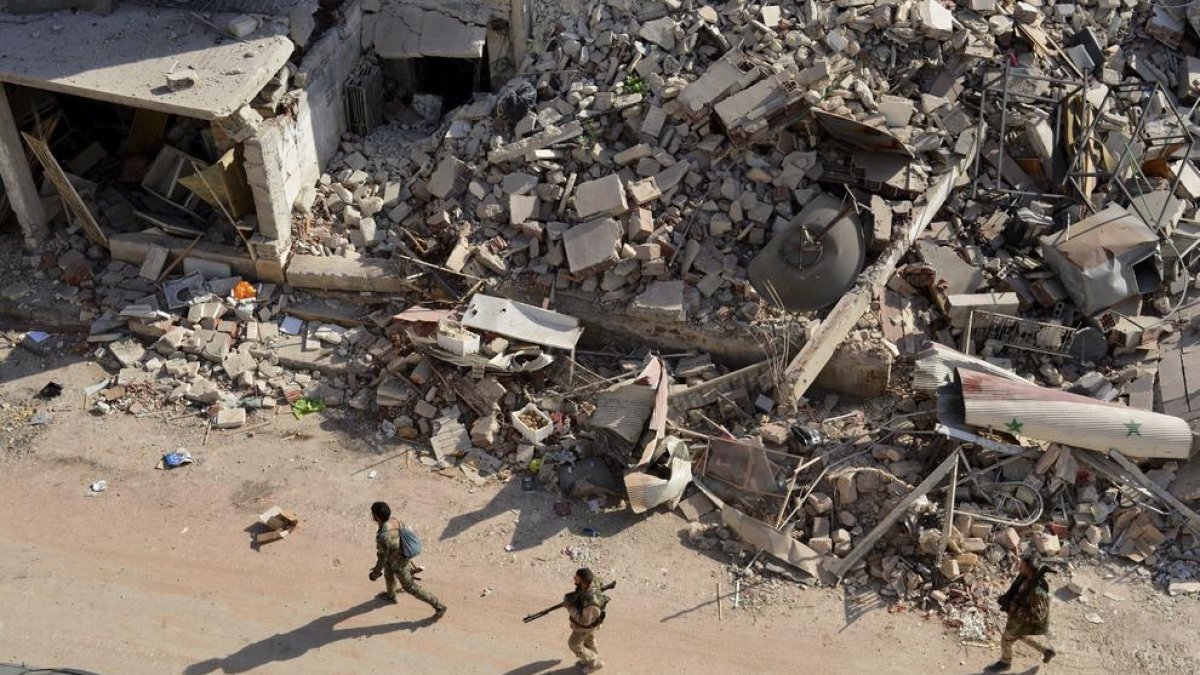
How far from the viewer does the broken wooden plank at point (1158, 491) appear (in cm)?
941

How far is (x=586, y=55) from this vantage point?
1195cm

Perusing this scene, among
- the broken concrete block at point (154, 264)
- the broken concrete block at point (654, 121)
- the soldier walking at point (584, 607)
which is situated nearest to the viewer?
the soldier walking at point (584, 607)

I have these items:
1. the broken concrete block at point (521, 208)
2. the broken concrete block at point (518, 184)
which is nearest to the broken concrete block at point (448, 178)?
the broken concrete block at point (518, 184)

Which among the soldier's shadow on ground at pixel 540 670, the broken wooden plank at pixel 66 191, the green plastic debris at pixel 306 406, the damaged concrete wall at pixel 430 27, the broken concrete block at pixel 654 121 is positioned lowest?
the soldier's shadow on ground at pixel 540 670

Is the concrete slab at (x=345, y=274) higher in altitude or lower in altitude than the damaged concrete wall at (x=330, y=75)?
lower

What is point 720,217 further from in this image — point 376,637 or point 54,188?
Answer: point 54,188

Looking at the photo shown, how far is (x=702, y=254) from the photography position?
11.0 metres

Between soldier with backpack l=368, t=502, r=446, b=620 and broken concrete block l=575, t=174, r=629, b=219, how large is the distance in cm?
398

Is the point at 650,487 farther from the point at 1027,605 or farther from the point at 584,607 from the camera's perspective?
the point at 1027,605

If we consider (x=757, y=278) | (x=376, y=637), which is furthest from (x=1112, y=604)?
(x=376, y=637)

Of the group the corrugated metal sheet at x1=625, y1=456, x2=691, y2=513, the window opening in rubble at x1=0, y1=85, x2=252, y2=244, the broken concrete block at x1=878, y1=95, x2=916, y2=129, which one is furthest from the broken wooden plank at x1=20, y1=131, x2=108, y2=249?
the broken concrete block at x1=878, y1=95, x2=916, y2=129

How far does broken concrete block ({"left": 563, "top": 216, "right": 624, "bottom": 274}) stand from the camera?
35.8 ft

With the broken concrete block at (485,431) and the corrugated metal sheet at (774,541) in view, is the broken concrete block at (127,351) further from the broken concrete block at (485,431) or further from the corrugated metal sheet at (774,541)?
the corrugated metal sheet at (774,541)

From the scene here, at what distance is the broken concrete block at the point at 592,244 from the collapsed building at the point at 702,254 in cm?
4
